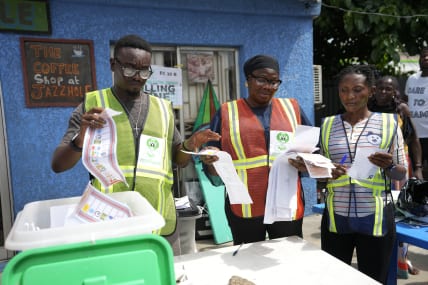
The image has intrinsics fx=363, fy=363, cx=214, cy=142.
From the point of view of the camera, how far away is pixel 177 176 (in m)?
4.56

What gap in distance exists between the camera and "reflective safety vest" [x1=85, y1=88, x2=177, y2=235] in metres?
1.69

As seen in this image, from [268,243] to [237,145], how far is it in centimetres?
56

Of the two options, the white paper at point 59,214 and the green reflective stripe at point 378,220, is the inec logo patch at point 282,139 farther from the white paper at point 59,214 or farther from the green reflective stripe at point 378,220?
the white paper at point 59,214

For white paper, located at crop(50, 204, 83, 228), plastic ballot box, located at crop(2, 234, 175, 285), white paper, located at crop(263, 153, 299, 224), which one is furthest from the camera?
white paper, located at crop(263, 153, 299, 224)

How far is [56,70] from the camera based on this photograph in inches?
145

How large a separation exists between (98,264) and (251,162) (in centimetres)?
123

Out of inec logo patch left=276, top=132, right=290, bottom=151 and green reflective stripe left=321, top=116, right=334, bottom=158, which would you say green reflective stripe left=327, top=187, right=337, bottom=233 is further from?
inec logo patch left=276, top=132, right=290, bottom=151

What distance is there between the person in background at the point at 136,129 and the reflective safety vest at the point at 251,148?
0.31 meters

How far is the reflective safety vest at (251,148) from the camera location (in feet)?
6.72

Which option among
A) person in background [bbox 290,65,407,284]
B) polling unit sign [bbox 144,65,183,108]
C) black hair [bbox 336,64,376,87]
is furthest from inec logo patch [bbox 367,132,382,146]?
polling unit sign [bbox 144,65,183,108]

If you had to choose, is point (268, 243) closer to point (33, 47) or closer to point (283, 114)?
point (283, 114)

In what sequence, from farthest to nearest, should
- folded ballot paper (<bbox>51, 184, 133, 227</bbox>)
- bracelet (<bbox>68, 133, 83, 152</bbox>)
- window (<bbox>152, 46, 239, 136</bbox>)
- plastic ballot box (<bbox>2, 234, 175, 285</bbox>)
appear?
window (<bbox>152, 46, 239, 136</bbox>)
bracelet (<bbox>68, 133, 83, 152</bbox>)
folded ballot paper (<bbox>51, 184, 133, 227</bbox>)
plastic ballot box (<bbox>2, 234, 175, 285</bbox>)

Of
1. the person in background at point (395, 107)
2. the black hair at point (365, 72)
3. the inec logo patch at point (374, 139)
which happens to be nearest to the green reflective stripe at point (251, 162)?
the inec logo patch at point (374, 139)

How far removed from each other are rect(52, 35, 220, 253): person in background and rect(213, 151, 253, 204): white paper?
0.12 m
